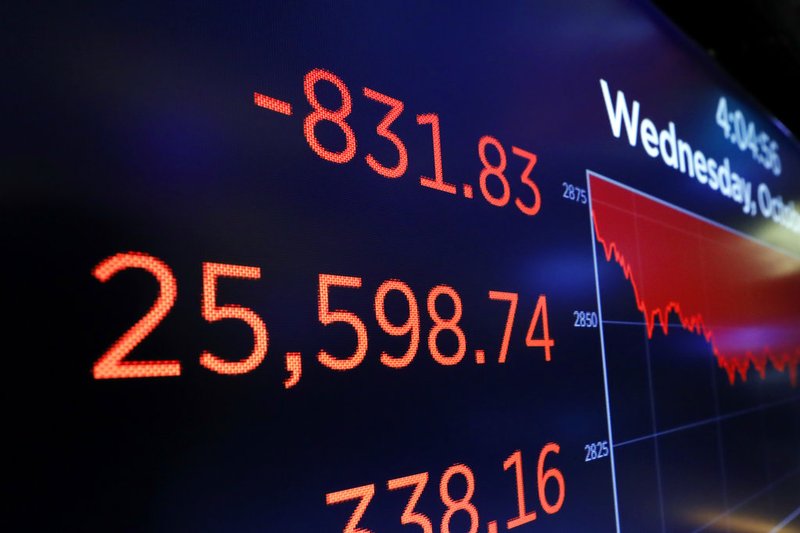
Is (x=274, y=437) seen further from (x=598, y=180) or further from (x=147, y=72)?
(x=598, y=180)

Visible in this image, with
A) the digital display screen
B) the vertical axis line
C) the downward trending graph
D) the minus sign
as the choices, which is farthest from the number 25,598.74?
the downward trending graph

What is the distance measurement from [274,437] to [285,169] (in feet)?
1.59

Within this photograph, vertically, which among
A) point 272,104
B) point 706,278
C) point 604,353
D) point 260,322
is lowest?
point 604,353

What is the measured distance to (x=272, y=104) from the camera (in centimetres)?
126

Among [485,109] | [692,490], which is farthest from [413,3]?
[692,490]

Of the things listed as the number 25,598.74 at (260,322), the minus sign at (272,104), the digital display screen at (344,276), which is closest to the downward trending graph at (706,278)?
the digital display screen at (344,276)

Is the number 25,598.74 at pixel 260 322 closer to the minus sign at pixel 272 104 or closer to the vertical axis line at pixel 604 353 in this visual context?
the minus sign at pixel 272 104

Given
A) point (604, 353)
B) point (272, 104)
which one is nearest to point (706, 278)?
point (604, 353)

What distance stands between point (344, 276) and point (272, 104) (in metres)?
0.35

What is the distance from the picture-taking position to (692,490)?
242 cm

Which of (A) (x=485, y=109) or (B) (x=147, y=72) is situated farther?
(A) (x=485, y=109)

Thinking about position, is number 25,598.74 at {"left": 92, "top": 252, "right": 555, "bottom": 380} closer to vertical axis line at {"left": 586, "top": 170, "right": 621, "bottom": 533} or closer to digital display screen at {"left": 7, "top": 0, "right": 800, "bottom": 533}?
digital display screen at {"left": 7, "top": 0, "right": 800, "bottom": 533}

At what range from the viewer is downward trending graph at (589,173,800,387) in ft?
7.48

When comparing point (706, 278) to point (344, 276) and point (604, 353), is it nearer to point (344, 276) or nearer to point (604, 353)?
point (604, 353)
